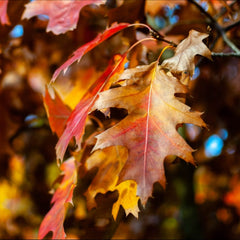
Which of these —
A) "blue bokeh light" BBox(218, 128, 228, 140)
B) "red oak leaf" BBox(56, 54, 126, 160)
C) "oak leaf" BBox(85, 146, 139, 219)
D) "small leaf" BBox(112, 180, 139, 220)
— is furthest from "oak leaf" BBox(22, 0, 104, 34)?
"blue bokeh light" BBox(218, 128, 228, 140)

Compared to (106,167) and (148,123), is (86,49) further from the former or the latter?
(106,167)

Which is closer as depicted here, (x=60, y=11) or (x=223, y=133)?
(x=60, y=11)

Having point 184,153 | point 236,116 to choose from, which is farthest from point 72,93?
point 236,116

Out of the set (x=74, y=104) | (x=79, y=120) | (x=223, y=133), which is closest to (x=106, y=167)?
(x=79, y=120)

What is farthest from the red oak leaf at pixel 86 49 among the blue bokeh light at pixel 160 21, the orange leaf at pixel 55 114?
the blue bokeh light at pixel 160 21

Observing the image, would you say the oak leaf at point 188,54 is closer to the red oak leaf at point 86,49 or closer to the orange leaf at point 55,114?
the red oak leaf at point 86,49

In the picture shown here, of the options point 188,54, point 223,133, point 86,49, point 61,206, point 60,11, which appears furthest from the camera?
point 223,133
